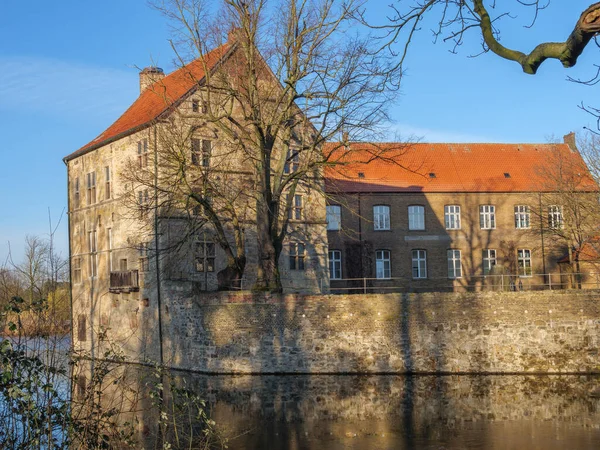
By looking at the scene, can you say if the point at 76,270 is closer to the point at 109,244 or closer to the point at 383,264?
the point at 109,244

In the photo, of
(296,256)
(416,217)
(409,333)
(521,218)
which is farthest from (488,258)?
(409,333)

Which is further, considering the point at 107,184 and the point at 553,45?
the point at 107,184

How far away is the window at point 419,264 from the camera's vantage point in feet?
131

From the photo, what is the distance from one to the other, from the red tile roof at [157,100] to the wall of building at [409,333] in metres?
7.85

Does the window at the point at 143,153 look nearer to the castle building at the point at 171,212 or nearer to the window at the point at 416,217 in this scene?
the castle building at the point at 171,212

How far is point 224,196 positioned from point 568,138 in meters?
26.8

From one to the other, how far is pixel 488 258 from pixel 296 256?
14215 millimetres

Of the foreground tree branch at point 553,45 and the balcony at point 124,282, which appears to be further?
the balcony at point 124,282

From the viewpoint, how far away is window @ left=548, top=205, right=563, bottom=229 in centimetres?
3716

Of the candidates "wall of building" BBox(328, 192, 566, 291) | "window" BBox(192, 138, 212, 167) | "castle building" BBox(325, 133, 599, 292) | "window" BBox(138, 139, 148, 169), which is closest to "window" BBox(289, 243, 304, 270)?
"window" BBox(192, 138, 212, 167)

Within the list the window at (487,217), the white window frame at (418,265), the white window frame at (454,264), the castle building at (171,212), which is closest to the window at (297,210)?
the castle building at (171,212)

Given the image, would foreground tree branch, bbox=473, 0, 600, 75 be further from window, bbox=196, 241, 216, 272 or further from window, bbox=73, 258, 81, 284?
window, bbox=73, 258, 81, 284

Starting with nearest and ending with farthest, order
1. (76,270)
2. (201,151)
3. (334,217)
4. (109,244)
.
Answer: (201,151) < (109,244) < (76,270) < (334,217)

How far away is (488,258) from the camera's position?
133 feet
